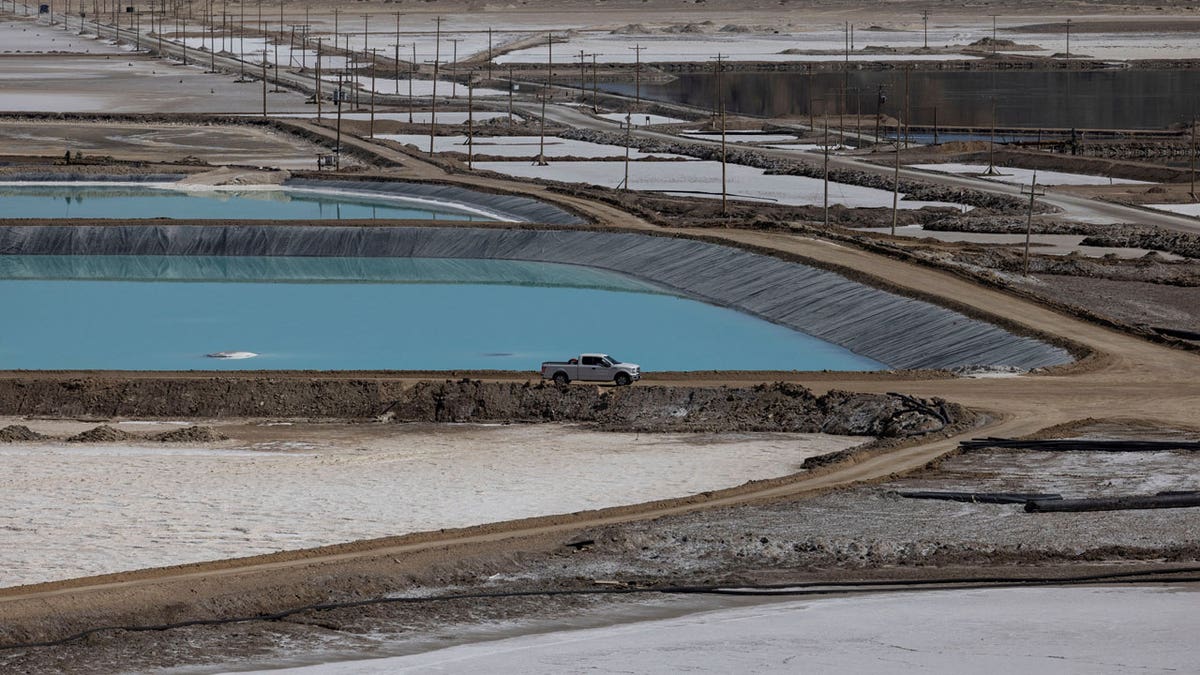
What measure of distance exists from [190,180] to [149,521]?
71.7 meters

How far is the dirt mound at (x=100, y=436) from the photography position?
4050 cm

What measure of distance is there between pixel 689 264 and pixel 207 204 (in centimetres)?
3476

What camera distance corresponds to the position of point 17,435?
4081cm

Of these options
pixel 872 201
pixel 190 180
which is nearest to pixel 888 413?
pixel 872 201

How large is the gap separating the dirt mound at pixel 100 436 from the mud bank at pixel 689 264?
22666 millimetres

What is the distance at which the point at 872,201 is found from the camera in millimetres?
90375

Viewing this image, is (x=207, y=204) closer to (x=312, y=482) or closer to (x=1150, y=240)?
(x=1150, y=240)

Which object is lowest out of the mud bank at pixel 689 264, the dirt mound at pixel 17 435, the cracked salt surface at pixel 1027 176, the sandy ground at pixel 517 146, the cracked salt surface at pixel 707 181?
the dirt mound at pixel 17 435

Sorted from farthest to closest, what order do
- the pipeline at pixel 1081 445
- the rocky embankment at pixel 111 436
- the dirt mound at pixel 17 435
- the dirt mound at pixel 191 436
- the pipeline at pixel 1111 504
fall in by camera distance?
the dirt mound at pixel 17 435
the rocky embankment at pixel 111 436
the dirt mound at pixel 191 436
the pipeline at pixel 1081 445
the pipeline at pixel 1111 504

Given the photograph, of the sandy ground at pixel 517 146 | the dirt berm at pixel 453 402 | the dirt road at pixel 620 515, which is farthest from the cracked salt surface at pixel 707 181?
the dirt berm at pixel 453 402

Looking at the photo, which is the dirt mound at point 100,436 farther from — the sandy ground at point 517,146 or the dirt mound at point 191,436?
the sandy ground at point 517,146

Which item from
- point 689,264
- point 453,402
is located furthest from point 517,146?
point 453,402

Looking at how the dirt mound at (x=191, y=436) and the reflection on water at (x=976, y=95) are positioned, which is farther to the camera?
the reflection on water at (x=976, y=95)

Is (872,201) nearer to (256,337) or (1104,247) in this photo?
(1104,247)
